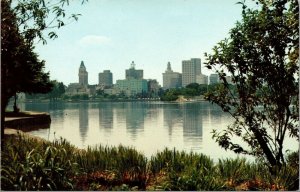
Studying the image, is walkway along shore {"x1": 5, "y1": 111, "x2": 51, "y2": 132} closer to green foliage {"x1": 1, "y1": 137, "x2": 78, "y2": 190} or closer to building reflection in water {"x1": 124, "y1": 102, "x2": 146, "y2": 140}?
building reflection in water {"x1": 124, "y1": 102, "x2": 146, "y2": 140}

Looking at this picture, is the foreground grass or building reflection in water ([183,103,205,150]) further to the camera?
building reflection in water ([183,103,205,150])

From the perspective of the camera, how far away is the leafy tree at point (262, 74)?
10.3 m

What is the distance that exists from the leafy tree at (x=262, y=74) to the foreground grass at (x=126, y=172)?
846 millimetres

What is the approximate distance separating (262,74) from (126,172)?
Answer: 13.2 feet

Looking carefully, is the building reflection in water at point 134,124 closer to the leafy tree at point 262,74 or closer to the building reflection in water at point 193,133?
the building reflection in water at point 193,133

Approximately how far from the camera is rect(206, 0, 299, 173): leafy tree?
10.3 m

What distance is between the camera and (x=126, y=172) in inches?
387

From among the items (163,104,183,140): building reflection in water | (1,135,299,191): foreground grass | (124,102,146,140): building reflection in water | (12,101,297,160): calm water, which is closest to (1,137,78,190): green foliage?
(1,135,299,191): foreground grass

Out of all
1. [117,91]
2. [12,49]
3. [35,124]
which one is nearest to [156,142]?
[35,124]

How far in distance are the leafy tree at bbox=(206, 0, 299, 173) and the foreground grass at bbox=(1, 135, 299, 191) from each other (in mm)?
846

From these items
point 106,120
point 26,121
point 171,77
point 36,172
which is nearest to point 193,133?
point 171,77

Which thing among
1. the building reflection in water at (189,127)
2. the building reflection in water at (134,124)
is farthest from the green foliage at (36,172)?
the building reflection in water at (134,124)

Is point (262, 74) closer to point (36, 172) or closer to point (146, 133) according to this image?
point (36, 172)

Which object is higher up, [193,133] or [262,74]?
[262,74]
